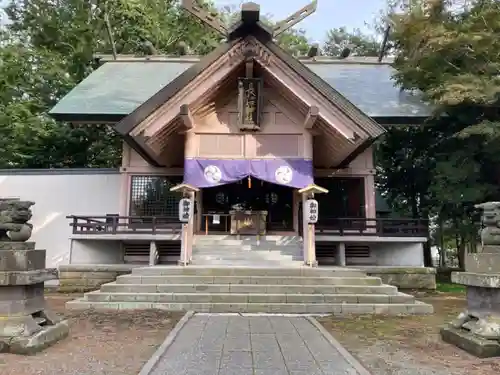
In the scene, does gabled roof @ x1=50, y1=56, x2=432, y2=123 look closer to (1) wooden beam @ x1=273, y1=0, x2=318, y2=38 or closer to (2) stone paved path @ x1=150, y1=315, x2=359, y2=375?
(1) wooden beam @ x1=273, y1=0, x2=318, y2=38

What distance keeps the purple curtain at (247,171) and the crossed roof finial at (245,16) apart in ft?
12.1

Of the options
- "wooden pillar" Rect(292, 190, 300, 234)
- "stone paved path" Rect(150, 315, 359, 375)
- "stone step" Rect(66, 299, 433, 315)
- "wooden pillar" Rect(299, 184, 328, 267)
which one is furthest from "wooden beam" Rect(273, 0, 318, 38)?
"stone paved path" Rect(150, 315, 359, 375)

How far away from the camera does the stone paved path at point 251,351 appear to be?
4.74 metres

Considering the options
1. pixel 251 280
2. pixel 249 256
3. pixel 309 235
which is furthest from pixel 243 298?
pixel 249 256

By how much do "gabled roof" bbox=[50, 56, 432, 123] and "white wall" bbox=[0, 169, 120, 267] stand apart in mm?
2323

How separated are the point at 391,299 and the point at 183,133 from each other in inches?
300

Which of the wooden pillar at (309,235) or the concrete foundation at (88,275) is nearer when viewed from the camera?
the wooden pillar at (309,235)

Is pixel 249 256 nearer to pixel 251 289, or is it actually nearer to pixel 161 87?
pixel 251 289

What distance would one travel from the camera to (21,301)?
18.7 feet

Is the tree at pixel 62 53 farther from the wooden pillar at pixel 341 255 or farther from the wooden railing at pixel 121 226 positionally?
the wooden pillar at pixel 341 255

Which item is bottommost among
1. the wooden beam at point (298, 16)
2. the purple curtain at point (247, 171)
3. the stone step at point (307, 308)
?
the stone step at point (307, 308)

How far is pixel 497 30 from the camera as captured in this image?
12016mm

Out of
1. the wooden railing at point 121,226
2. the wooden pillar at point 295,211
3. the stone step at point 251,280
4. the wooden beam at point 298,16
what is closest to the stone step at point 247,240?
the wooden pillar at point 295,211

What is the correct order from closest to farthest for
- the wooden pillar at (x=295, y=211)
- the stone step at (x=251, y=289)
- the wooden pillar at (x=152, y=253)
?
the stone step at (x=251, y=289) < the wooden pillar at (x=152, y=253) < the wooden pillar at (x=295, y=211)
